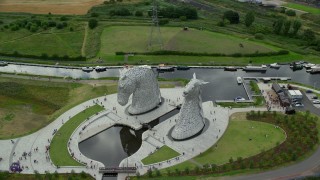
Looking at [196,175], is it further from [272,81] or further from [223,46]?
[223,46]

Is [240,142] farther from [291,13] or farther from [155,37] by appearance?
[291,13]

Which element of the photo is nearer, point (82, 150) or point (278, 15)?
point (82, 150)

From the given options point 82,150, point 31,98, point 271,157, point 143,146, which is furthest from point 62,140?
point 271,157

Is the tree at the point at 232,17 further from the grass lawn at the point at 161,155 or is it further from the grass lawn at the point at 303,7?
the grass lawn at the point at 161,155

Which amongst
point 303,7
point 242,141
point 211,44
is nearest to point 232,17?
point 211,44

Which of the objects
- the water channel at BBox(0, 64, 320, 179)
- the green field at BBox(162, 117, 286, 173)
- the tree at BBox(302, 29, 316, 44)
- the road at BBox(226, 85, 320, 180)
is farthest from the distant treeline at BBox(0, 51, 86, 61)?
the tree at BBox(302, 29, 316, 44)

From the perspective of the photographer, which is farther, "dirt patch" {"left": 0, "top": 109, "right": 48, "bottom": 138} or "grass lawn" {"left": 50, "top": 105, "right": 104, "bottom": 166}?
"dirt patch" {"left": 0, "top": 109, "right": 48, "bottom": 138}

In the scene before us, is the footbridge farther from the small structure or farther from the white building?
the small structure
